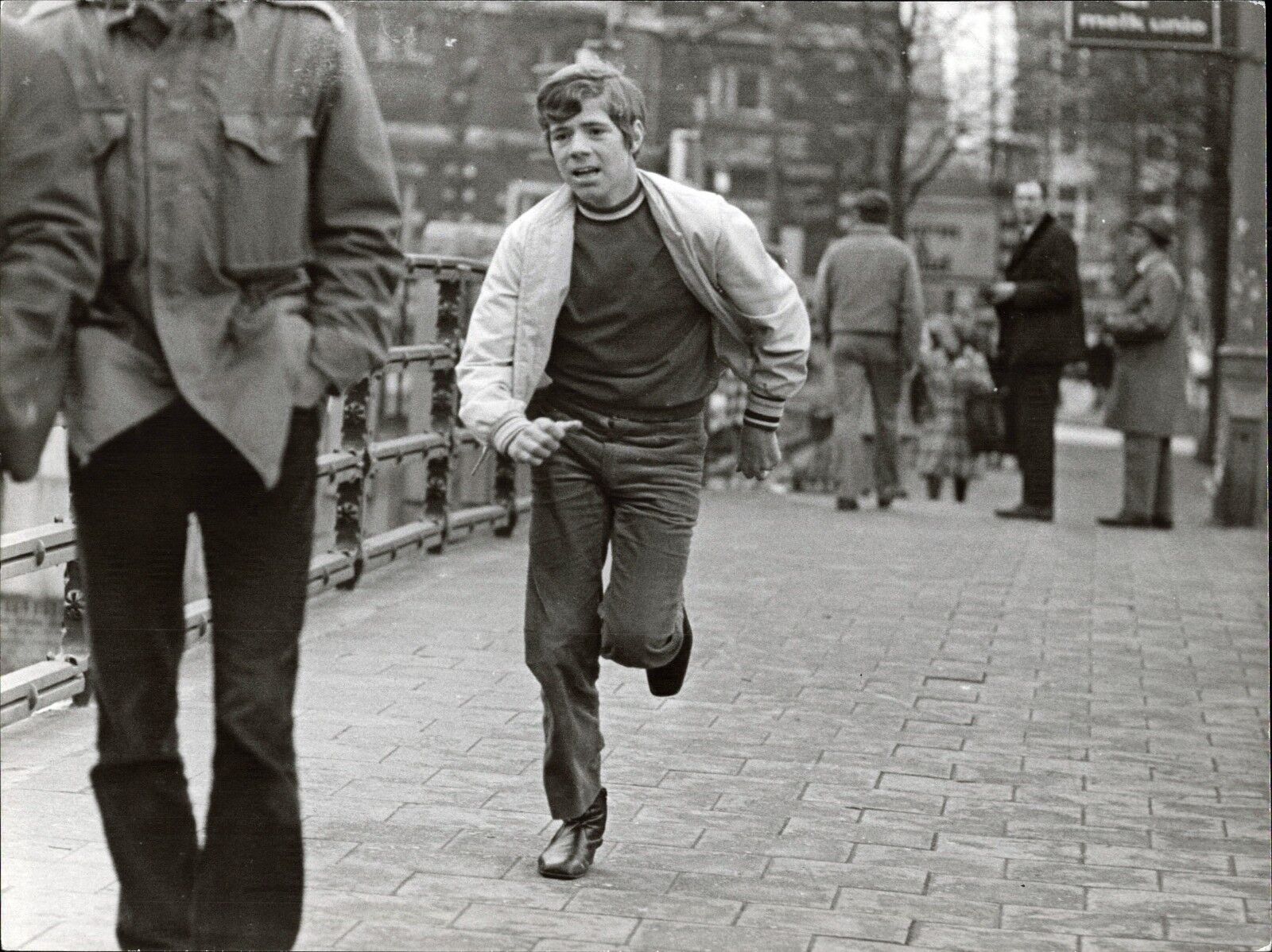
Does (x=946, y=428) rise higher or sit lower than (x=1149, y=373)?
lower

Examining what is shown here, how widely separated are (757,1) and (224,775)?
3.85 meters

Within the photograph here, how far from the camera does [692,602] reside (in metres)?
4.52

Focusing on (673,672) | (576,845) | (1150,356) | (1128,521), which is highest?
(673,672)

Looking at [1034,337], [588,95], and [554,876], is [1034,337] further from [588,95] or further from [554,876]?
[588,95]

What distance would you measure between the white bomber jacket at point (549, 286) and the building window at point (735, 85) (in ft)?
9.27

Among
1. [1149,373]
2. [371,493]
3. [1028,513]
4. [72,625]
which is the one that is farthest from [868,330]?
[371,493]

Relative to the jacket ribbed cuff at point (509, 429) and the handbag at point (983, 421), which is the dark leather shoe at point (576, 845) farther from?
the handbag at point (983, 421)

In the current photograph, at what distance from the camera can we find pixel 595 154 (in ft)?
13.3

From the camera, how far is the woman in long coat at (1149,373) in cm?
1201

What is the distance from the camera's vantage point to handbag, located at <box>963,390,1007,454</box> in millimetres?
13969

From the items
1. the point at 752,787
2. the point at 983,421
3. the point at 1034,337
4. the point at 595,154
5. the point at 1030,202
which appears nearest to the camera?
the point at 595,154

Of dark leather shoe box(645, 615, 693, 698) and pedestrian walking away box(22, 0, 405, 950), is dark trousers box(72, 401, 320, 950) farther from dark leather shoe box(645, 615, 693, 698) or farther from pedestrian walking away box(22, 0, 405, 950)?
dark leather shoe box(645, 615, 693, 698)

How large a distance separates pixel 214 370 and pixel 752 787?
2.24m

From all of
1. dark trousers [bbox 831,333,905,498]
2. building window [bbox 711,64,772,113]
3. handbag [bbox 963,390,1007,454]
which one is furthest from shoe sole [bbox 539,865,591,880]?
handbag [bbox 963,390,1007,454]
